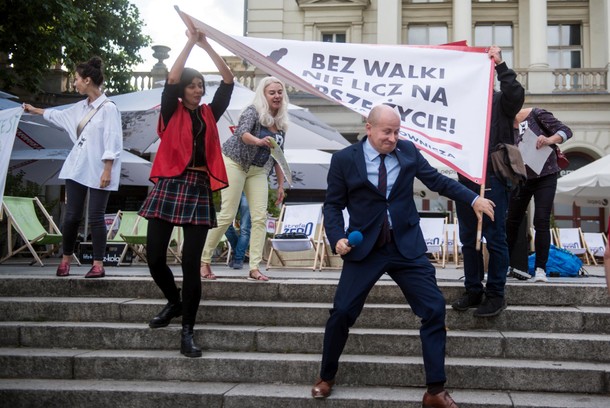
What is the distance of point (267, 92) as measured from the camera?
651 centimetres

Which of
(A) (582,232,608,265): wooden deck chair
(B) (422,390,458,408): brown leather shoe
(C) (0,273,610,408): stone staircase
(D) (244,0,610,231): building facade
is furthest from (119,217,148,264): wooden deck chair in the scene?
(D) (244,0,610,231): building facade

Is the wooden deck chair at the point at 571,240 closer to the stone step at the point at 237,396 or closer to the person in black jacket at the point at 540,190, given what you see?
the person in black jacket at the point at 540,190

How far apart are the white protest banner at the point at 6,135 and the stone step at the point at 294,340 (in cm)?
160

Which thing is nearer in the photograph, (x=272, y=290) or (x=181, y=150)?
(x=181, y=150)

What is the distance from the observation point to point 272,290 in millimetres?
6023

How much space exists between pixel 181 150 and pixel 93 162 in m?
1.59

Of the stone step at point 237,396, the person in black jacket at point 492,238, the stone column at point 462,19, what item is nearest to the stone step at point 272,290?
the person in black jacket at point 492,238

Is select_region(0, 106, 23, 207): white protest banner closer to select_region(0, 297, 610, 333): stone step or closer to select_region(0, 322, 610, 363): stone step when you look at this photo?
select_region(0, 297, 610, 333): stone step

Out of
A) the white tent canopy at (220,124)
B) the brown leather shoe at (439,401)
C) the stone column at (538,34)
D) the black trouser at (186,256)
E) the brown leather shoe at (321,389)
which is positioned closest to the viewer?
the brown leather shoe at (439,401)

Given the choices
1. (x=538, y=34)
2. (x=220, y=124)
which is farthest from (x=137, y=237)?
(x=538, y=34)

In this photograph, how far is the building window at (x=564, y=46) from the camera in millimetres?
24531

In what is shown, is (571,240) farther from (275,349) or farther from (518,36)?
(518,36)

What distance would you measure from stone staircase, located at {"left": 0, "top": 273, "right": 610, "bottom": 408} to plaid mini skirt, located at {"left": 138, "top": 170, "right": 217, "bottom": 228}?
1024 mm

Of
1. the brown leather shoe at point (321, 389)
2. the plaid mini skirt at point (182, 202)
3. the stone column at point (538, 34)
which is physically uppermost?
the stone column at point (538, 34)
